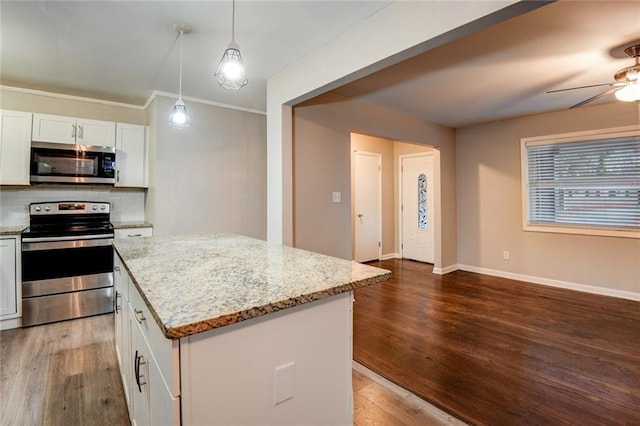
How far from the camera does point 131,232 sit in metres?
3.55

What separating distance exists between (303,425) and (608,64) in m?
3.73

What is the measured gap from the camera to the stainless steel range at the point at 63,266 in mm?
3012

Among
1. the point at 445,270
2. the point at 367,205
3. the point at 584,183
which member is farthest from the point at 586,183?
the point at 367,205

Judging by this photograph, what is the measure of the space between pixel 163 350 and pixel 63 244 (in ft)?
A: 9.96

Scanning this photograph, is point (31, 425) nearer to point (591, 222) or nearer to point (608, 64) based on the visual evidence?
point (608, 64)

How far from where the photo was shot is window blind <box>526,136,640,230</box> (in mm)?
3820

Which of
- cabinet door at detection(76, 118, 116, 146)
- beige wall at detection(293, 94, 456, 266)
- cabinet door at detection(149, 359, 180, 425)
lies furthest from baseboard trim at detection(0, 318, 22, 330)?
cabinet door at detection(149, 359, 180, 425)

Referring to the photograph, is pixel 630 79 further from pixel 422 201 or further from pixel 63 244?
pixel 63 244

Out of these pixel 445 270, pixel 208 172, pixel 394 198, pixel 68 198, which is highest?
pixel 208 172

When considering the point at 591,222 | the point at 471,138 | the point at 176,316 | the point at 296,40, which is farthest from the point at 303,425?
the point at 471,138

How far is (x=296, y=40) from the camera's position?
2443 millimetres

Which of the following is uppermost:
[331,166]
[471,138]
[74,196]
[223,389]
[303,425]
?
[471,138]

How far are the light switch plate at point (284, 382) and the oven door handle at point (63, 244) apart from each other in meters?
2.94

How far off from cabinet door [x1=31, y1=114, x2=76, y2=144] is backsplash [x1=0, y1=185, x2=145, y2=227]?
559 millimetres
